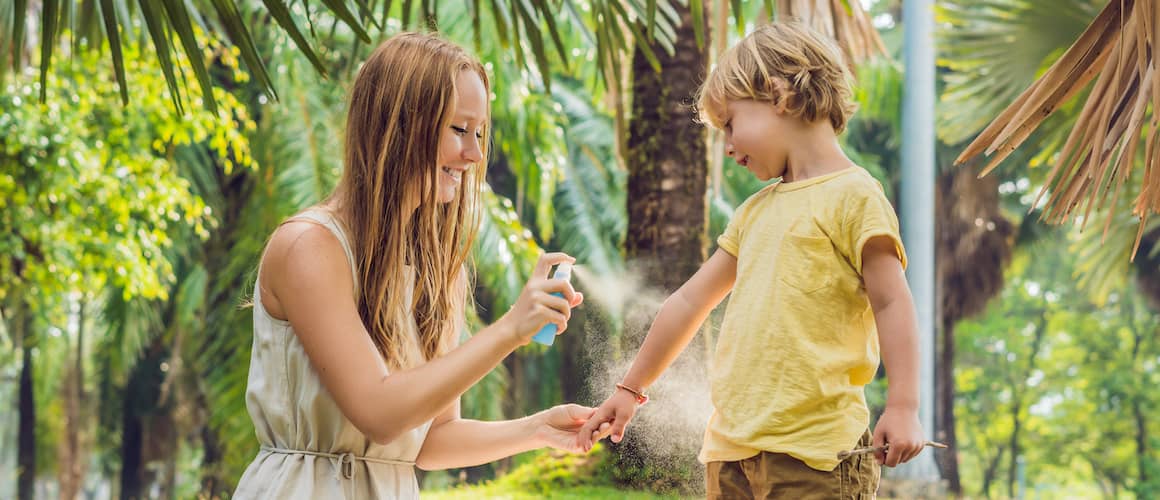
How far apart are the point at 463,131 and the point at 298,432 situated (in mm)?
644

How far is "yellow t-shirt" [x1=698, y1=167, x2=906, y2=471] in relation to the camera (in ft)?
6.61

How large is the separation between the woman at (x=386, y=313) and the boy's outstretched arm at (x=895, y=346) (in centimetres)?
54

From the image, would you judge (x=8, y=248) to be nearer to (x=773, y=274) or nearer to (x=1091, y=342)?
(x=773, y=274)

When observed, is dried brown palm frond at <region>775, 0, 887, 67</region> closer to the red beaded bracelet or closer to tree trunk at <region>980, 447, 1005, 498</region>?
the red beaded bracelet

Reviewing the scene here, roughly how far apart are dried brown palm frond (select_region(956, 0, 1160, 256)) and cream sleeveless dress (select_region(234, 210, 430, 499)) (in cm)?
131

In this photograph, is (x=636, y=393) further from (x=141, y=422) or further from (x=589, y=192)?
(x=141, y=422)

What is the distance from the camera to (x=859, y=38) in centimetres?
567

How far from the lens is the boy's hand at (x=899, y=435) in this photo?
1.90 metres

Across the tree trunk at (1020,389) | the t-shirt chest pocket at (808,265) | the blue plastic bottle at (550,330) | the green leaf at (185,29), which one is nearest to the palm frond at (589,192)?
the green leaf at (185,29)

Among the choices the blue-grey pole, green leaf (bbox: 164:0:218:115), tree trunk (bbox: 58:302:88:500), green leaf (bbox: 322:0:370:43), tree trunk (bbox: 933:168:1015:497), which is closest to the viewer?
green leaf (bbox: 322:0:370:43)

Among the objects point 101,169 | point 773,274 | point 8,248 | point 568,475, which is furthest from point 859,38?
point 8,248

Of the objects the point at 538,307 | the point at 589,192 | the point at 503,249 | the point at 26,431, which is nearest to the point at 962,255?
the point at 589,192

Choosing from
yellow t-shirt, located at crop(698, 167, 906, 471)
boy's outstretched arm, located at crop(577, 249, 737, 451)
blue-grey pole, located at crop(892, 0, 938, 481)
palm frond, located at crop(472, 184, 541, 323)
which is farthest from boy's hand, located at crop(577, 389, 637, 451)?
blue-grey pole, located at crop(892, 0, 938, 481)

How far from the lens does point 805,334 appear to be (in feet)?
6.72
